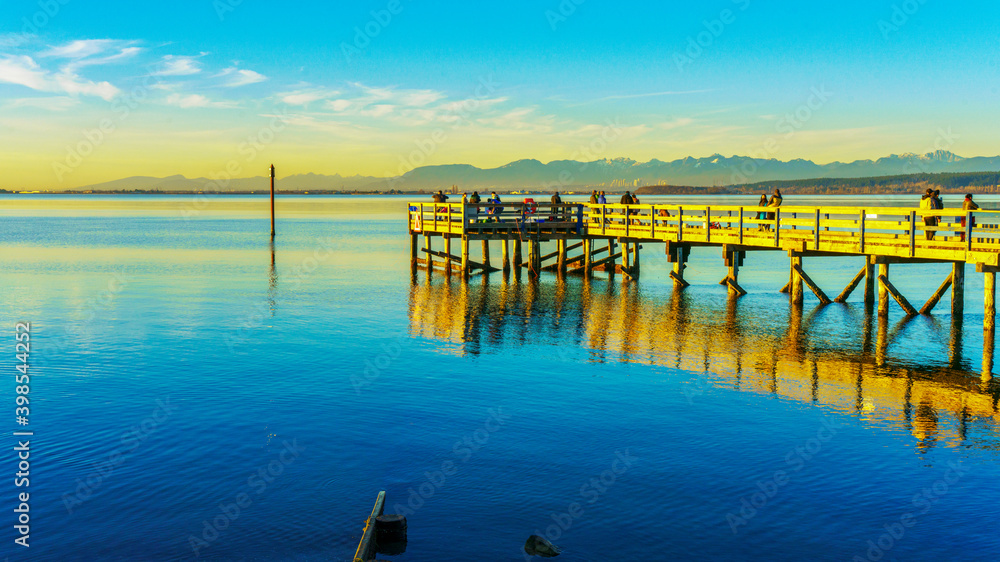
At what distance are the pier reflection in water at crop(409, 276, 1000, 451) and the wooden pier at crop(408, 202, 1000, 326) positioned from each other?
146 cm

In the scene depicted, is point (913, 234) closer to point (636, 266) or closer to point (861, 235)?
point (861, 235)

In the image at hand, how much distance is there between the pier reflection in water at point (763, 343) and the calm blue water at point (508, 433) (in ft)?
0.37

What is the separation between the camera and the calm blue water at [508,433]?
989 cm

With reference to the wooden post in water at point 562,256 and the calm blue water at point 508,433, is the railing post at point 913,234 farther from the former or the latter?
the wooden post in water at point 562,256

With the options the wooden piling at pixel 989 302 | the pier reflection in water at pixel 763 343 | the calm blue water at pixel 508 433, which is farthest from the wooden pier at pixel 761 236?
the calm blue water at pixel 508 433

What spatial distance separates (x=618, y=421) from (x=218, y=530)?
687 centimetres

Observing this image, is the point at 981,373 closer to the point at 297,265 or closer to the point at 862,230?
the point at 862,230

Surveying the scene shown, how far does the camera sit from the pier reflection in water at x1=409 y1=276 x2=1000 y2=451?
1545cm

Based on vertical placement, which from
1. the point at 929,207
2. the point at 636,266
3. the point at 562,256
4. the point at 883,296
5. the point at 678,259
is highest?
the point at 929,207

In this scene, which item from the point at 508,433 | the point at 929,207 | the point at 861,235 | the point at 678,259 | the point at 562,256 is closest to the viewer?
the point at 508,433

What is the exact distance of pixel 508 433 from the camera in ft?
45.1

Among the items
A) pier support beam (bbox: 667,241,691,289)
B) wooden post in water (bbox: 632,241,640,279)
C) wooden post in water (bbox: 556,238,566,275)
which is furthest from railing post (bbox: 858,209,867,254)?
wooden post in water (bbox: 556,238,566,275)

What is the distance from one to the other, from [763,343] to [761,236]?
8629mm

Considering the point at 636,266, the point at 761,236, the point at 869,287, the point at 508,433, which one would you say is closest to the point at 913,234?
the point at 869,287
